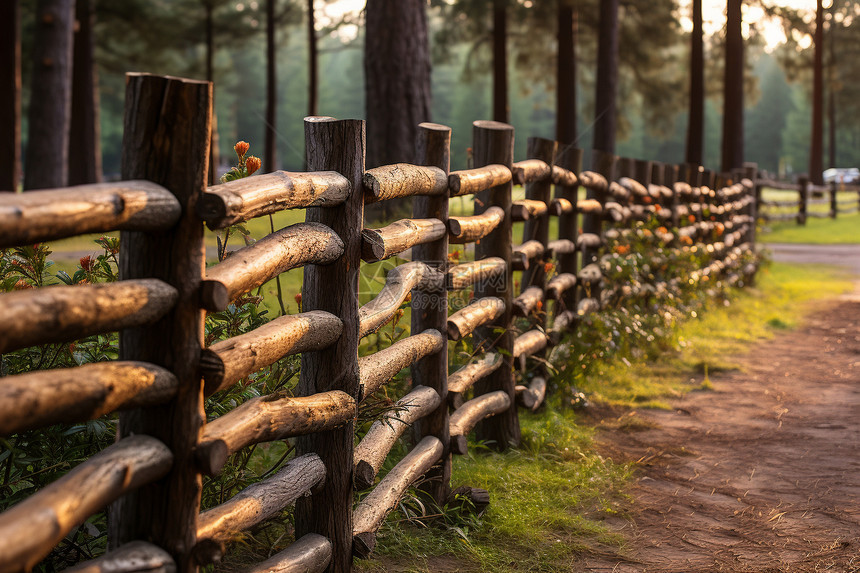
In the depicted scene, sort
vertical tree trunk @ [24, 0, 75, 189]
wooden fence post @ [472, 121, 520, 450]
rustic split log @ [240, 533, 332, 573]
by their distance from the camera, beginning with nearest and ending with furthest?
rustic split log @ [240, 533, 332, 573] → wooden fence post @ [472, 121, 520, 450] → vertical tree trunk @ [24, 0, 75, 189]

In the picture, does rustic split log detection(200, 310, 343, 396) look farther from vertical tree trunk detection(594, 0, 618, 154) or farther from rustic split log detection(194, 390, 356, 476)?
vertical tree trunk detection(594, 0, 618, 154)

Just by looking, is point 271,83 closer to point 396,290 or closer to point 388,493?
point 396,290

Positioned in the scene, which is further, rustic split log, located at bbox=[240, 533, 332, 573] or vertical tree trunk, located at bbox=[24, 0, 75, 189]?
vertical tree trunk, located at bbox=[24, 0, 75, 189]

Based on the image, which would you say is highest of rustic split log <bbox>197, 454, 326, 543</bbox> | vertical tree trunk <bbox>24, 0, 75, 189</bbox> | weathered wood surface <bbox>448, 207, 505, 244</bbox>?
vertical tree trunk <bbox>24, 0, 75, 189</bbox>

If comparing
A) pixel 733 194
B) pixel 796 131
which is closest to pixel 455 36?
pixel 733 194

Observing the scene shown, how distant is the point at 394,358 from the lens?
3570 millimetres

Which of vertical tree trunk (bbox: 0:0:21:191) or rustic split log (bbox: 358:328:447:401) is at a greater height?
vertical tree trunk (bbox: 0:0:21:191)

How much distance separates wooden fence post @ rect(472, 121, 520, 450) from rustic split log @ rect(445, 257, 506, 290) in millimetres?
77

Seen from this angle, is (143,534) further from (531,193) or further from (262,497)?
(531,193)

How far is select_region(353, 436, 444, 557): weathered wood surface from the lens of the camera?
10.5 ft

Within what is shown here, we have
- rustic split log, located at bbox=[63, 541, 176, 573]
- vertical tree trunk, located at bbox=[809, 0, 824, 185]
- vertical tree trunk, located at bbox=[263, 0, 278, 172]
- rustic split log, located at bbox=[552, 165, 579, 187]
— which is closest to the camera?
rustic split log, located at bbox=[63, 541, 176, 573]

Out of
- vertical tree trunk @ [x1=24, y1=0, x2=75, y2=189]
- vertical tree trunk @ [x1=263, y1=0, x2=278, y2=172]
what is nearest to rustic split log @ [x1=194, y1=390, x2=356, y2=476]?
vertical tree trunk @ [x1=24, y1=0, x2=75, y2=189]

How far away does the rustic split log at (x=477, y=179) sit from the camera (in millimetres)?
4102

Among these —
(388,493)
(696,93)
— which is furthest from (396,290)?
(696,93)
